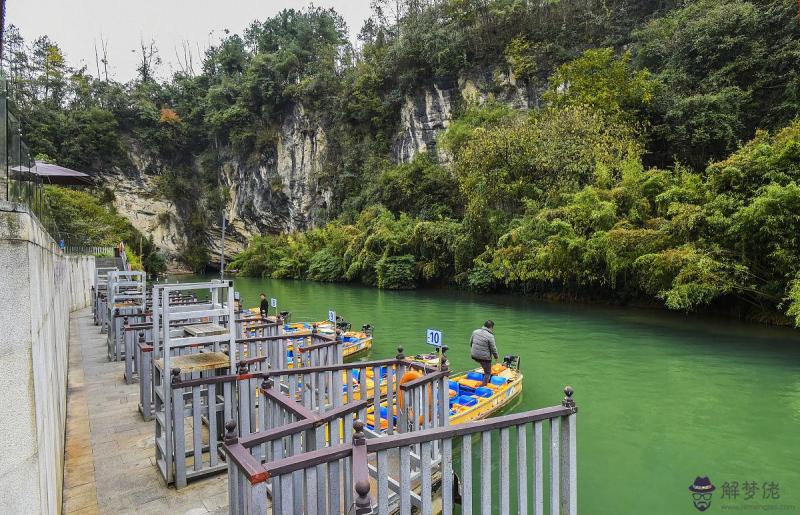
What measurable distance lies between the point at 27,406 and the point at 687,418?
27.4 ft

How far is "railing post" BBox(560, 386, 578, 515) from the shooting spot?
2885 mm

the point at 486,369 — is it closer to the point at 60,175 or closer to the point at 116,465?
the point at 116,465

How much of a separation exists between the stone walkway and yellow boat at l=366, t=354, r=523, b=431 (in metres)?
2.42

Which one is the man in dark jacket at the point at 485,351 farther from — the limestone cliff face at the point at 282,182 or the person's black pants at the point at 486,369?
the limestone cliff face at the point at 282,182

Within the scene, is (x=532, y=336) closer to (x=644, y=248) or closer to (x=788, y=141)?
(x=644, y=248)

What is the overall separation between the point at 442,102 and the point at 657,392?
2937 centimetres

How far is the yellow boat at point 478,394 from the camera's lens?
6.32m

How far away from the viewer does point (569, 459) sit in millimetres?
2926

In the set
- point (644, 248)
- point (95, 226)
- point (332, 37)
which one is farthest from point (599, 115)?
point (332, 37)


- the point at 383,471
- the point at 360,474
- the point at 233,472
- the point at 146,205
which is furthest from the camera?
the point at 146,205

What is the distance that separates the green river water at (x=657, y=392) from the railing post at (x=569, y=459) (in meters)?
2.25

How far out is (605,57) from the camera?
23.5m

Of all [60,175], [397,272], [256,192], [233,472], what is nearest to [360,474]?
[233,472]

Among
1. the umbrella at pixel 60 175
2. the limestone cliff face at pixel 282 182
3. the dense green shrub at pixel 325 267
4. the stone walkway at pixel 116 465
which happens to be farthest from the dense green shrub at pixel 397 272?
the stone walkway at pixel 116 465
